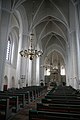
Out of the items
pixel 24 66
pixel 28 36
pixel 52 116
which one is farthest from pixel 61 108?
pixel 28 36

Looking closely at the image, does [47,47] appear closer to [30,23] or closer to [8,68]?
[30,23]

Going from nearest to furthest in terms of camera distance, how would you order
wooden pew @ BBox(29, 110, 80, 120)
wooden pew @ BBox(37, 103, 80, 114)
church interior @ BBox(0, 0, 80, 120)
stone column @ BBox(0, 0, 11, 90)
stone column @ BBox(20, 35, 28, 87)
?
wooden pew @ BBox(29, 110, 80, 120)
wooden pew @ BBox(37, 103, 80, 114)
stone column @ BBox(0, 0, 11, 90)
church interior @ BBox(0, 0, 80, 120)
stone column @ BBox(20, 35, 28, 87)

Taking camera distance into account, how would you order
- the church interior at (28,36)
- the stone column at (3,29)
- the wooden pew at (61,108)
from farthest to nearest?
the church interior at (28,36)
the stone column at (3,29)
the wooden pew at (61,108)

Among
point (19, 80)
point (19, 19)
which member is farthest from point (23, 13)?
point (19, 80)

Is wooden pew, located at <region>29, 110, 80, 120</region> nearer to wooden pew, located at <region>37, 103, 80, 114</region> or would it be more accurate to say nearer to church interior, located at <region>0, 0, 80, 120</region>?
wooden pew, located at <region>37, 103, 80, 114</region>

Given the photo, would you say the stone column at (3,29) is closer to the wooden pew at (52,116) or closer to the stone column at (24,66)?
the stone column at (24,66)

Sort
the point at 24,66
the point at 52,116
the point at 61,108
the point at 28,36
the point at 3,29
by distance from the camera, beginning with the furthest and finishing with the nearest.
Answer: the point at 28,36
the point at 24,66
the point at 3,29
the point at 61,108
the point at 52,116

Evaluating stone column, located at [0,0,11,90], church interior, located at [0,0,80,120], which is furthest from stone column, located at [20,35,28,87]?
stone column, located at [0,0,11,90]

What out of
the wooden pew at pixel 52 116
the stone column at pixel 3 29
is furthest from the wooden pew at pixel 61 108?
the stone column at pixel 3 29

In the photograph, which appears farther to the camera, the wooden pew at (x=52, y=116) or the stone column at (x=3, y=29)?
the stone column at (x=3, y=29)

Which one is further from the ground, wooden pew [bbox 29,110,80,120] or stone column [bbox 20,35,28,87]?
stone column [bbox 20,35,28,87]

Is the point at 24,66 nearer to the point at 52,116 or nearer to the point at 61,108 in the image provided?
the point at 61,108

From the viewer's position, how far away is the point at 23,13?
56.1ft

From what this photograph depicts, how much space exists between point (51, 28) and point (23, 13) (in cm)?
977
